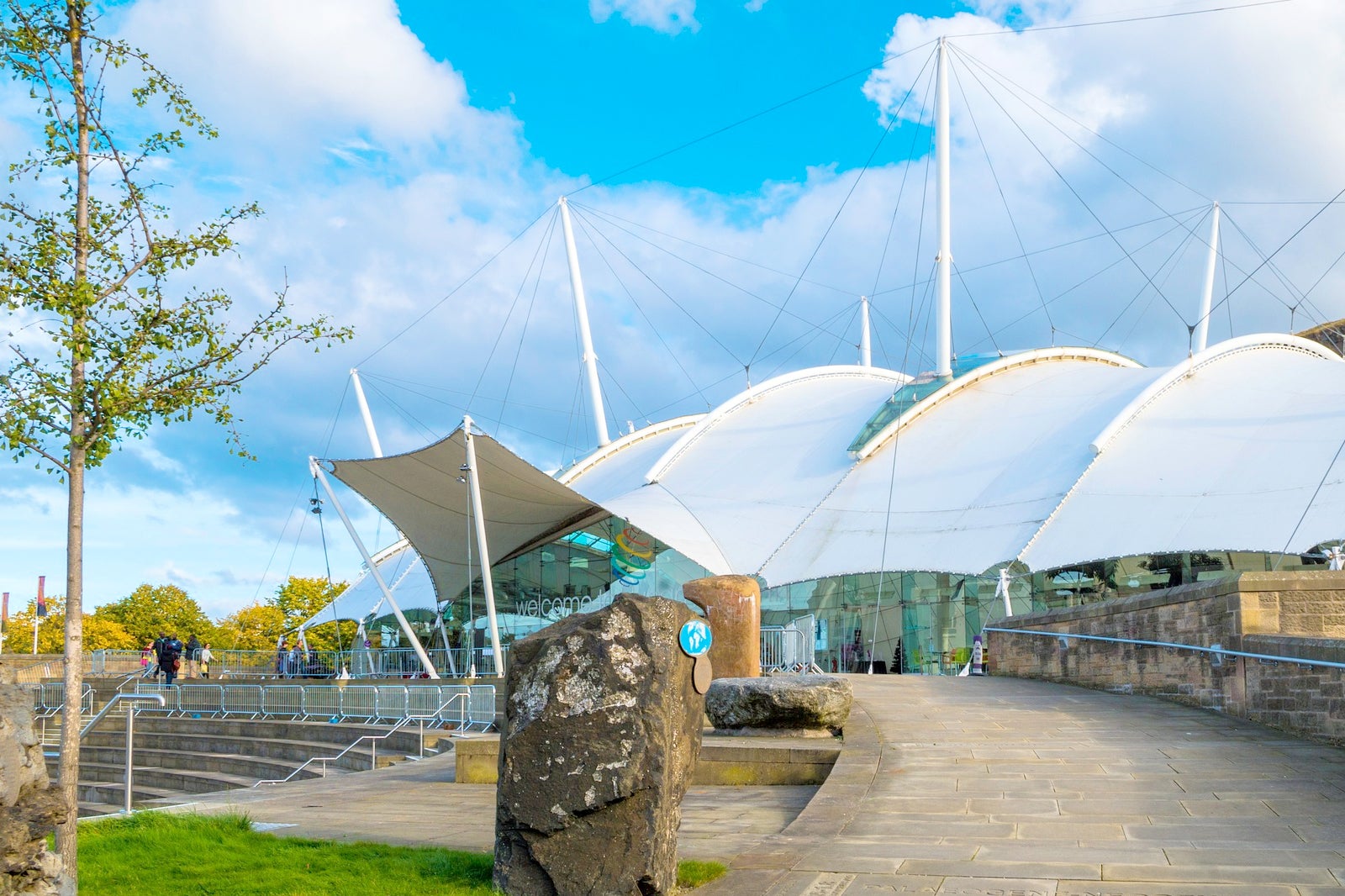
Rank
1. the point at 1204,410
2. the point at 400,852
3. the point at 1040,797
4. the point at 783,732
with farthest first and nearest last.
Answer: the point at 1204,410
the point at 783,732
the point at 1040,797
the point at 400,852

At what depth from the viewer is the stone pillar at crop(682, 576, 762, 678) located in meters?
15.3

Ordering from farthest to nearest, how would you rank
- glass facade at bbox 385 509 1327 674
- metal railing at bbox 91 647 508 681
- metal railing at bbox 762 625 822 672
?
metal railing at bbox 91 647 508 681, glass facade at bbox 385 509 1327 674, metal railing at bbox 762 625 822 672

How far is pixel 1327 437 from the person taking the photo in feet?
84.7

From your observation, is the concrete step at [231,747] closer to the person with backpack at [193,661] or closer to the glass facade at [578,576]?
the glass facade at [578,576]

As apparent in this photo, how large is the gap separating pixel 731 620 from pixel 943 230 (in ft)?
80.3

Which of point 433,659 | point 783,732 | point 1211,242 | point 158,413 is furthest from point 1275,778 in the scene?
point 1211,242

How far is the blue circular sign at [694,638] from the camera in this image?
21.4 ft

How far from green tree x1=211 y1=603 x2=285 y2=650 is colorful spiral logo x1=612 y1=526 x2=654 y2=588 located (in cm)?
4295

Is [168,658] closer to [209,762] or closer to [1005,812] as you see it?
[209,762]

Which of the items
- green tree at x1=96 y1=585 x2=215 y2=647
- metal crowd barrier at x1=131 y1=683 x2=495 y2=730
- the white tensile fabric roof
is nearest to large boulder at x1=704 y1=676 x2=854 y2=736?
metal crowd barrier at x1=131 y1=683 x2=495 y2=730

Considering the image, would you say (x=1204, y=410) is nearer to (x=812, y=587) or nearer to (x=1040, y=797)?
(x=812, y=587)

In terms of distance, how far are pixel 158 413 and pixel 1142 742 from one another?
912cm

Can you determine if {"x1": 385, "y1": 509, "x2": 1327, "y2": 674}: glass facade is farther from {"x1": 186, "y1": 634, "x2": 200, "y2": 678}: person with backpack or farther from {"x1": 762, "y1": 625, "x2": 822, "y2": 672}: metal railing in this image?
{"x1": 186, "y1": 634, "x2": 200, "y2": 678}: person with backpack

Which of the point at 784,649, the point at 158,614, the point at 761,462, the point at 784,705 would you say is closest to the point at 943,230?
the point at 761,462
